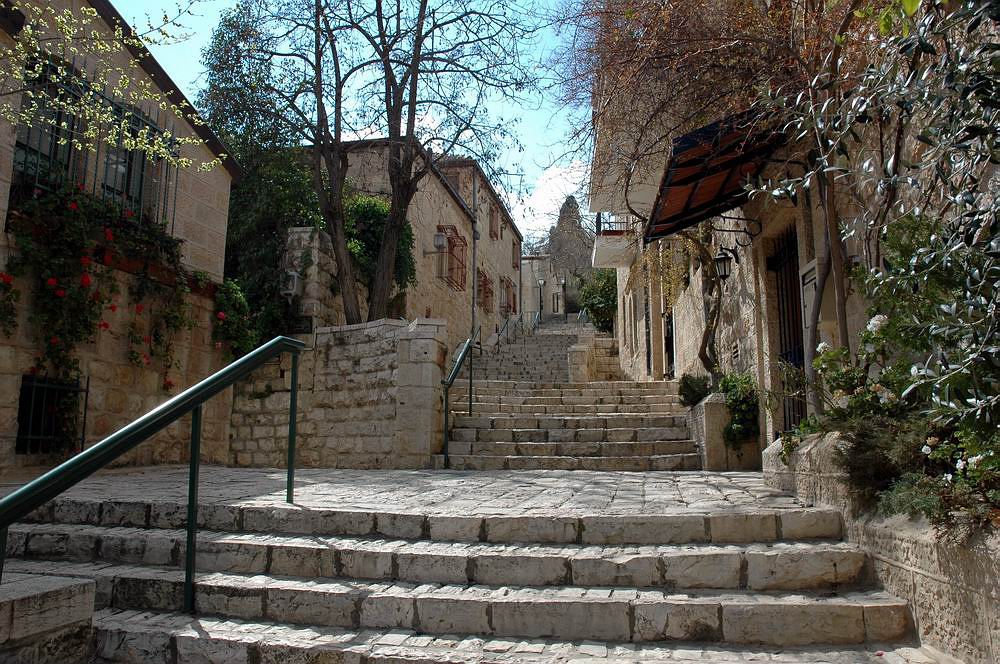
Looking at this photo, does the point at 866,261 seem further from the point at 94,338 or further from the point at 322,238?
the point at 322,238

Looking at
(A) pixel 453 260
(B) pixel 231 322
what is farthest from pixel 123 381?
(A) pixel 453 260

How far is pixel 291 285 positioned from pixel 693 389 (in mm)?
6431

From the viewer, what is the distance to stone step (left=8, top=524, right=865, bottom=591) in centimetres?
345

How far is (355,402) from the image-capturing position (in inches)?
334

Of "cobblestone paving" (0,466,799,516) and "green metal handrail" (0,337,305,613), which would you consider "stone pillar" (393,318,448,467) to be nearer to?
"cobblestone paving" (0,466,799,516)

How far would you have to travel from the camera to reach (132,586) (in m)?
3.65

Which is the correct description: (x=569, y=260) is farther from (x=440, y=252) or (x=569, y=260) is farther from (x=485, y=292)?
(x=440, y=252)

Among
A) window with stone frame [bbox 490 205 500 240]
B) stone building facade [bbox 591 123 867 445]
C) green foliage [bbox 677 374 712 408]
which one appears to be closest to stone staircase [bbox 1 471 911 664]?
stone building facade [bbox 591 123 867 445]

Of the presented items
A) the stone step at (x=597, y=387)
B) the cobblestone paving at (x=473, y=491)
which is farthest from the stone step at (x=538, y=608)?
the stone step at (x=597, y=387)

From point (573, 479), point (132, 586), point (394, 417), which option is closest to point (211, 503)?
point (132, 586)

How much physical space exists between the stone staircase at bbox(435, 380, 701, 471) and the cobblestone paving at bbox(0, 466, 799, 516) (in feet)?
1.56

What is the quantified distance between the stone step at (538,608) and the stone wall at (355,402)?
13.8 ft

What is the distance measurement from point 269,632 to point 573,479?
3363 mm

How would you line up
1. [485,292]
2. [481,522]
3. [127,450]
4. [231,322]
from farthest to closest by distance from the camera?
[485,292], [231,322], [481,522], [127,450]
